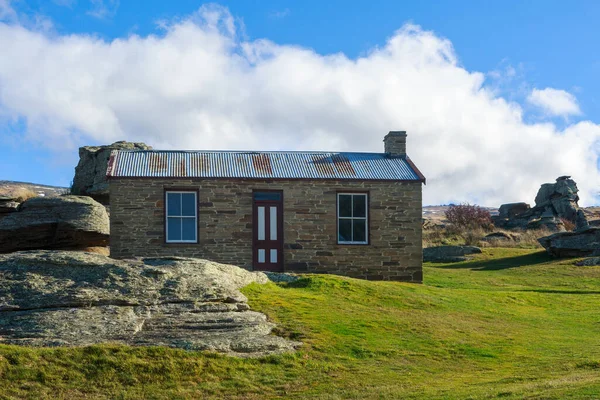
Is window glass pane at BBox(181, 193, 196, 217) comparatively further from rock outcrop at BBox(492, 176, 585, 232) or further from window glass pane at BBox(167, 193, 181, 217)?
rock outcrop at BBox(492, 176, 585, 232)

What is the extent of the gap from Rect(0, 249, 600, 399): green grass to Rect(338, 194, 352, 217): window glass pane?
16.9 feet

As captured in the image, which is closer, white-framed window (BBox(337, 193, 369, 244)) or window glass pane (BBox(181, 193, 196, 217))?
window glass pane (BBox(181, 193, 196, 217))

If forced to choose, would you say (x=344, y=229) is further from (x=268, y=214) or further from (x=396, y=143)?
(x=396, y=143)

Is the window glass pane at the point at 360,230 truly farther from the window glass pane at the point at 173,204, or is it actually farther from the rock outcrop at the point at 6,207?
the rock outcrop at the point at 6,207

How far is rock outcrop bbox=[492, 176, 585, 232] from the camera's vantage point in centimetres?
5631

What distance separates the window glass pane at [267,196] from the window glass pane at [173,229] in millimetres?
2649

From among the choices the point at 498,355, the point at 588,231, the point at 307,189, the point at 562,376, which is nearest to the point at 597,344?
the point at 498,355

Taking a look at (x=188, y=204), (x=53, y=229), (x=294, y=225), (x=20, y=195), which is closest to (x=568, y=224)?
(x=294, y=225)

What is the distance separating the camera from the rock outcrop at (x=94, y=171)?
101 ft

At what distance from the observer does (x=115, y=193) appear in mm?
23406

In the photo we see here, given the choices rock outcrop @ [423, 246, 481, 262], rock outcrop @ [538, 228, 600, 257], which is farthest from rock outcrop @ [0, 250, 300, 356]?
rock outcrop @ [538, 228, 600, 257]

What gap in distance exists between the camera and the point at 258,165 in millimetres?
24875

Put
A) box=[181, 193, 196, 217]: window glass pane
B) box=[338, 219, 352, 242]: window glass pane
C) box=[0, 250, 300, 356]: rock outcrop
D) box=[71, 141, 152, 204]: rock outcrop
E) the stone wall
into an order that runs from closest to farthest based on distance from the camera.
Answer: box=[0, 250, 300, 356]: rock outcrop, the stone wall, box=[181, 193, 196, 217]: window glass pane, box=[338, 219, 352, 242]: window glass pane, box=[71, 141, 152, 204]: rock outcrop

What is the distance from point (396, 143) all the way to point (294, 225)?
5602mm
